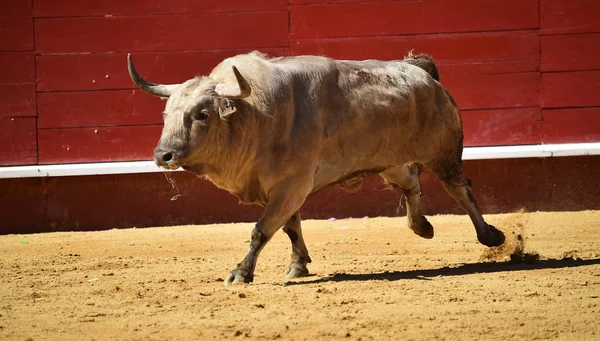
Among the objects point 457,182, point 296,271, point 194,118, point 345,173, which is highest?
point 194,118

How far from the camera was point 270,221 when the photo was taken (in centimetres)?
518

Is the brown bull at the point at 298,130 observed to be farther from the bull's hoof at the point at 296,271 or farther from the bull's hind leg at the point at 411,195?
the bull's hind leg at the point at 411,195

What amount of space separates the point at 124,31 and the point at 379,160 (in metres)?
3.15

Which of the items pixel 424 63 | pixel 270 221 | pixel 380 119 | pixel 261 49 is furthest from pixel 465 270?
pixel 261 49

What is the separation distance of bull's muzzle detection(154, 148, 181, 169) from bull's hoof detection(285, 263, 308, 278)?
93 centimetres

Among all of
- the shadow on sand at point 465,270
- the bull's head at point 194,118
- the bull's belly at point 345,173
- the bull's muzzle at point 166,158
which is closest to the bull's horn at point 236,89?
the bull's head at point 194,118

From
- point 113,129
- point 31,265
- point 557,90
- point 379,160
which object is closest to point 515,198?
point 557,90

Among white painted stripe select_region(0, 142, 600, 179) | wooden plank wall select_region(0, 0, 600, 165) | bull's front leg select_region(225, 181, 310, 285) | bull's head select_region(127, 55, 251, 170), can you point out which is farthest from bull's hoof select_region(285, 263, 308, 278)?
wooden plank wall select_region(0, 0, 600, 165)

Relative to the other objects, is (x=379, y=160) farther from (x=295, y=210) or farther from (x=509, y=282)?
(x=509, y=282)

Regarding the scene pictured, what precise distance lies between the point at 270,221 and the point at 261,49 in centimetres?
327

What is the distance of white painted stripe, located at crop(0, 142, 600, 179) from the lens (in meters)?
7.96

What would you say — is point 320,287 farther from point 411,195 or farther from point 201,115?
point 411,195

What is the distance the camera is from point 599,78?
27.0 feet

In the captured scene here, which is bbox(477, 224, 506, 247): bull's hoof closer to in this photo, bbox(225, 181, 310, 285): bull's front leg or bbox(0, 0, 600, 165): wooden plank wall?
bbox(225, 181, 310, 285): bull's front leg
